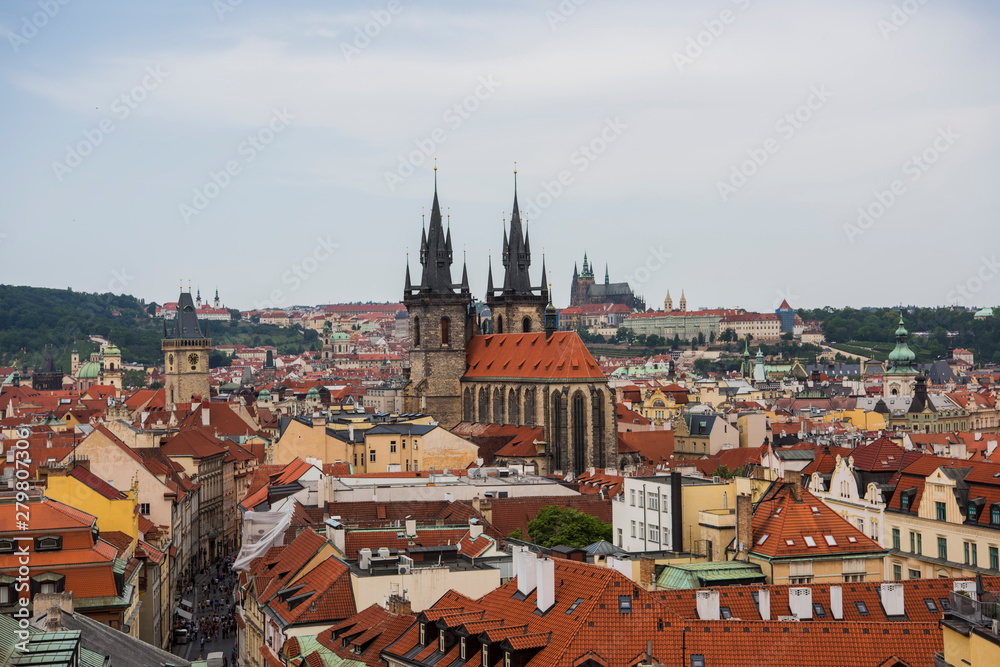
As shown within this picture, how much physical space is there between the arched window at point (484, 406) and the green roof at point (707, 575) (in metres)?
81.8

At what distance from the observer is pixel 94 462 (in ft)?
210

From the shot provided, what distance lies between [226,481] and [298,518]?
40740 millimetres

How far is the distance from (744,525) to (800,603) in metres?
8.56

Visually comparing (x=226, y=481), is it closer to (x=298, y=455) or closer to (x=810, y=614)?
(x=298, y=455)

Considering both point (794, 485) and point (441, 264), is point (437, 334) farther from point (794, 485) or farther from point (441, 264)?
point (794, 485)

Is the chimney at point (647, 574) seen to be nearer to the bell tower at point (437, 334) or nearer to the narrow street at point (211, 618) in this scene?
the narrow street at point (211, 618)

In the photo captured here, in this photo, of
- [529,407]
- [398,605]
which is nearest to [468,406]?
[529,407]

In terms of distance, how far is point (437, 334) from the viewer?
408 ft

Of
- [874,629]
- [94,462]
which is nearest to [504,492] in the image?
[94,462]

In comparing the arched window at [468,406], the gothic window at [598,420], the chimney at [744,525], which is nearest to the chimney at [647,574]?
the chimney at [744,525]

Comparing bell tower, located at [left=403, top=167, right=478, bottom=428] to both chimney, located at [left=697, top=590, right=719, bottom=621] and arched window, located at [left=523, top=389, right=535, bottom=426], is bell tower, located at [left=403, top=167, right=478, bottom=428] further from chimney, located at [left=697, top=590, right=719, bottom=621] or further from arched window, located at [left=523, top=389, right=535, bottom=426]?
chimney, located at [left=697, top=590, right=719, bottom=621]

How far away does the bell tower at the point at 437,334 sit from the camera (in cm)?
12388

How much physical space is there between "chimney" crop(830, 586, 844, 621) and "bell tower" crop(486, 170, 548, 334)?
99496mm

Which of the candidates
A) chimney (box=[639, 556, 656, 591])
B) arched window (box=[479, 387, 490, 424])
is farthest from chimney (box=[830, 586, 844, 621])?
arched window (box=[479, 387, 490, 424])
